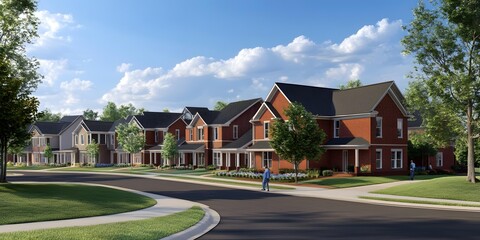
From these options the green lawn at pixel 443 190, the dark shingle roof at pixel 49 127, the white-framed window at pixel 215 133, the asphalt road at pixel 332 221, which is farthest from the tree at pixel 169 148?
the dark shingle roof at pixel 49 127

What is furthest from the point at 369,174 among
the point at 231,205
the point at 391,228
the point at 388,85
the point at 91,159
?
the point at 91,159

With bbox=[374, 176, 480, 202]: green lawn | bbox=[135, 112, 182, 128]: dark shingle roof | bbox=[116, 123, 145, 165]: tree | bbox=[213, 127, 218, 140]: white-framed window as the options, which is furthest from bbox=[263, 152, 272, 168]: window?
bbox=[135, 112, 182, 128]: dark shingle roof

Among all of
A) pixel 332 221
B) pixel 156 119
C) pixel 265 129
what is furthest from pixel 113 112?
pixel 332 221

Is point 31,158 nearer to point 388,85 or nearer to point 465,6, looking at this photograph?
point 388,85

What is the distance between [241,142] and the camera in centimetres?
5791

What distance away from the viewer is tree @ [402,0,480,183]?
1185 inches

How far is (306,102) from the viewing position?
48906mm

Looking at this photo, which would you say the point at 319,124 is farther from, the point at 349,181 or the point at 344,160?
the point at 349,181

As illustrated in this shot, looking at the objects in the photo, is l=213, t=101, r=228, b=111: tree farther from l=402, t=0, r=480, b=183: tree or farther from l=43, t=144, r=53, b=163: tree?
l=402, t=0, r=480, b=183: tree

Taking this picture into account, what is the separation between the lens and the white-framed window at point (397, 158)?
4594 centimetres

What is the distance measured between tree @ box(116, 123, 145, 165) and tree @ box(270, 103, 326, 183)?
36.5 meters

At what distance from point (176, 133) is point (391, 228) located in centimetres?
5953

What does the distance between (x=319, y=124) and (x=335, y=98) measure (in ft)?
16.5

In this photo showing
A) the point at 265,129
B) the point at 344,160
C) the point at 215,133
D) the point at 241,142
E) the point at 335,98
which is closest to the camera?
the point at 344,160
